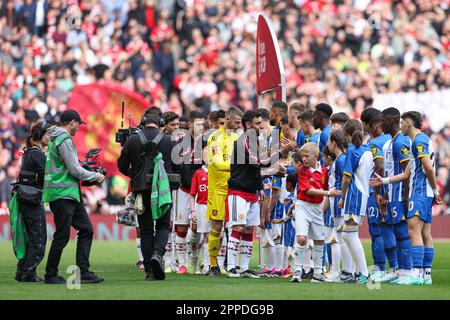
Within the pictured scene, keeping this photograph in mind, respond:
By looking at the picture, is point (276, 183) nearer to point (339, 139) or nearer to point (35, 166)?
point (339, 139)

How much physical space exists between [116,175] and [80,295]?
15.0 metres

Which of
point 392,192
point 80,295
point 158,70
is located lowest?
point 80,295

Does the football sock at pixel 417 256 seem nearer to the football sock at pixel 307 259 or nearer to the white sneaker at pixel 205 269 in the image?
the football sock at pixel 307 259

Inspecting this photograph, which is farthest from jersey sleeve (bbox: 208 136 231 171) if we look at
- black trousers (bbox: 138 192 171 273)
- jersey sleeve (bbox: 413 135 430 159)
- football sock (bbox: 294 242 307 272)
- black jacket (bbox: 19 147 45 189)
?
jersey sleeve (bbox: 413 135 430 159)

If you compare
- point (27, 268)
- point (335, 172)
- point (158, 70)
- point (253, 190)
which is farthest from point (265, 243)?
point (158, 70)

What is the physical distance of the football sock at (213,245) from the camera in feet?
56.7

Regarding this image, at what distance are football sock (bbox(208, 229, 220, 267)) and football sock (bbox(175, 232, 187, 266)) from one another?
3.10 feet

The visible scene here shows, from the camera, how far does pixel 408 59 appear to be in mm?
32625

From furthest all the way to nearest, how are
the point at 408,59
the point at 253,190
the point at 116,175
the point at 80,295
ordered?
the point at 408,59, the point at 116,175, the point at 253,190, the point at 80,295

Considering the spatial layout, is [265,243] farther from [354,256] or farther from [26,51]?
[26,51]

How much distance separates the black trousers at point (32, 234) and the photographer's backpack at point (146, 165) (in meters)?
1.63

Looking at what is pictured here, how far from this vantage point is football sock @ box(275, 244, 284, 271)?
58.3 ft

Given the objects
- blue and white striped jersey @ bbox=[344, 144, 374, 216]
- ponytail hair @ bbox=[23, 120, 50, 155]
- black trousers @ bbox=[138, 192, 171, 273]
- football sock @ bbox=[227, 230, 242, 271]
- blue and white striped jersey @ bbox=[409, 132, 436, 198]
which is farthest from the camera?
football sock @ bbox=[227, 230, 242, 271]

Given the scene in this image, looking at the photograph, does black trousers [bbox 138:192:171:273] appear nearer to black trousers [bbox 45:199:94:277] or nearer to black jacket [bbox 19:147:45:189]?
black trousers [bbox 45:199:94:277]
